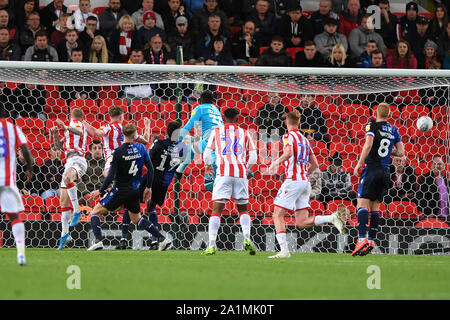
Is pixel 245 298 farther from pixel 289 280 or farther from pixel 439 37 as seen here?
pixel 439 37

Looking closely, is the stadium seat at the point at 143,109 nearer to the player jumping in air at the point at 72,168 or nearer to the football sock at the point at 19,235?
the player jumping in air at the point at 72,168

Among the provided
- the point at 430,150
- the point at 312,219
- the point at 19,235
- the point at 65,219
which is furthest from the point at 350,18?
the point at 19,235

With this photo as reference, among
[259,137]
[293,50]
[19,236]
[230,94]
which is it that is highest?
[293,50]

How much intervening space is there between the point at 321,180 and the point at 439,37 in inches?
235

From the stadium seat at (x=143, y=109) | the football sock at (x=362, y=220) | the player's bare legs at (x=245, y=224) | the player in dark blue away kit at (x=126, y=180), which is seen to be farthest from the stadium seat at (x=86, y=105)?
the football sock at (x=362, y=220)

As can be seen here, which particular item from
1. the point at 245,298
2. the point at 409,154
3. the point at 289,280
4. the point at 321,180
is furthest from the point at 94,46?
the point at 245,298

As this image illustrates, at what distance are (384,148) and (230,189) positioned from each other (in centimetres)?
213

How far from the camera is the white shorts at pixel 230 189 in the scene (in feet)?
33.6

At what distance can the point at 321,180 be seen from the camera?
41.8 feet

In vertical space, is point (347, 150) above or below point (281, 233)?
above

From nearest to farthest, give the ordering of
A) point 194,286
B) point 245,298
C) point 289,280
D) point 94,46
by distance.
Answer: point 245,298 < point 194,286 < point 289,280 < point 94,46

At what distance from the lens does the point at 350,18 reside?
16.8 metres

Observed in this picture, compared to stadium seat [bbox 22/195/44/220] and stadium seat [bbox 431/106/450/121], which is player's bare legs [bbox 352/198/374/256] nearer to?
stadium seat [bbox 431/106/450/121]

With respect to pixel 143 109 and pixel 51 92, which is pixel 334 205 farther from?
pixel 51 92
